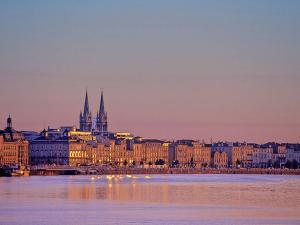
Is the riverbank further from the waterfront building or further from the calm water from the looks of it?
the calm water

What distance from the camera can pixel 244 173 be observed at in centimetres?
18488

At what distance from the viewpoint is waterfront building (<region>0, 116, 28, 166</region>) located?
166 m

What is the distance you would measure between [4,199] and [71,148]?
121 meters

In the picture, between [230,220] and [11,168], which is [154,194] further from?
[11,168]

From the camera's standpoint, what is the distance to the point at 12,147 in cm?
16925

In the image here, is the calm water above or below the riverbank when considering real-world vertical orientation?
below

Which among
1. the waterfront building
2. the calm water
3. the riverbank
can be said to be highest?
the waterfront building

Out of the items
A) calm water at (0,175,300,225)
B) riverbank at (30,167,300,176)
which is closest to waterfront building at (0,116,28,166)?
riverbank at (30,167,300,176)

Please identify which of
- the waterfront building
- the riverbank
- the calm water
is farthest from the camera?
the waterfront building

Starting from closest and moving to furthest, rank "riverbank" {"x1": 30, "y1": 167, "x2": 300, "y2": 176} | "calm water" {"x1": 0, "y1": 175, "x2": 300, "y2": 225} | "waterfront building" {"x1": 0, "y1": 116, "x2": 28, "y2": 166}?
"calm water" {"x1": 0, "y1": 175, "x2": 300, "y2": 225} < "riverbank" {"x1": 30, "y1": 167, "x2": 300, "y2": 176} < "waterfront building" {"x1": 0, "y1": 116, "x2": 28, "y2": 166}

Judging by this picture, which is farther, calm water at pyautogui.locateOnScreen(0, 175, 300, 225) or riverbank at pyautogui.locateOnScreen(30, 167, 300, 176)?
riverbank at pyautogui.locateOnScreen(30, 167, 300, 176)

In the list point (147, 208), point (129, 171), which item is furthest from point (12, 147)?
point (147, 208)

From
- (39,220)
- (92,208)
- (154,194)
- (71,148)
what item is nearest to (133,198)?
(154,194)

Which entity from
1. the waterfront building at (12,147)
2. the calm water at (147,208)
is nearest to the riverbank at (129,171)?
the waterfront building at (12,147)
